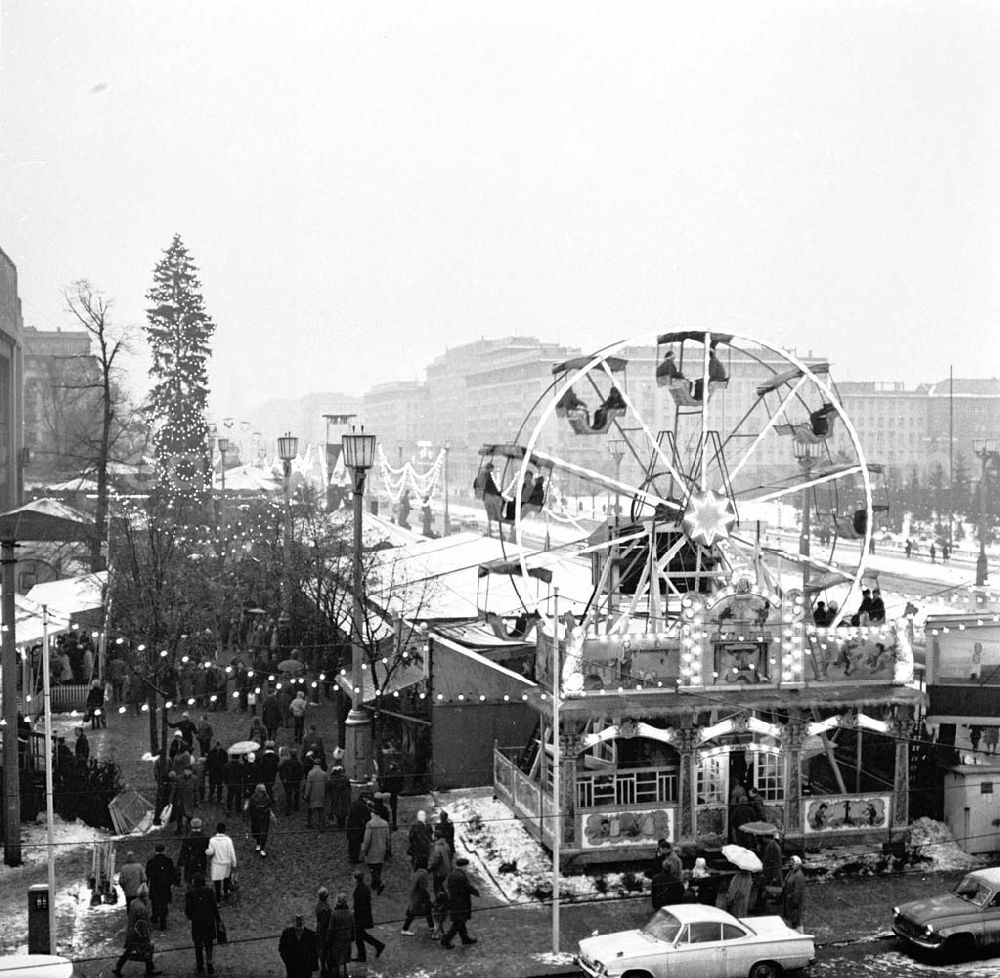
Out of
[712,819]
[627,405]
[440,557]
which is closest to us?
[712,819]

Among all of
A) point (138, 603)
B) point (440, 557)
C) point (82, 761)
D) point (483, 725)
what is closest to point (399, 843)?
point (483, 725)

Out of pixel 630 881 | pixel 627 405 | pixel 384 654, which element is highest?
pixel 627 405

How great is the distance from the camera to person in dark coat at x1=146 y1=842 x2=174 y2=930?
14859 mm

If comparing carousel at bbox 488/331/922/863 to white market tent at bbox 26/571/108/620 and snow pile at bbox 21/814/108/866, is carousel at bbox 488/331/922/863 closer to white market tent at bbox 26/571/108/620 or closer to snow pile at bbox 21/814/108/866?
snow pile at bbox 21/814/108/866

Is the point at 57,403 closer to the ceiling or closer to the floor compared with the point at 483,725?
closer to the ceiling

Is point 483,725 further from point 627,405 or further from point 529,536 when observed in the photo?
point 529,536

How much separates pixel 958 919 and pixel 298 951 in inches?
285

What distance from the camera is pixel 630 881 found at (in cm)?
1655

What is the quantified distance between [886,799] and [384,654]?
36.9 feet

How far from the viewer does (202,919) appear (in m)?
13.6

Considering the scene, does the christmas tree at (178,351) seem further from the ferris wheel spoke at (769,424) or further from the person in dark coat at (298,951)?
the person in dark coat at (298,951)

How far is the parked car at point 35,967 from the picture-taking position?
1197 cm

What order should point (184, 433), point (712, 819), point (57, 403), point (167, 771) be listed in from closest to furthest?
point (712, 819) → point (167, 771) → point (184, 433) → point (57, 403)

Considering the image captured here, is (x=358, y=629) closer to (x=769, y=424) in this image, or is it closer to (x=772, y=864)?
(x=772, y=864)
